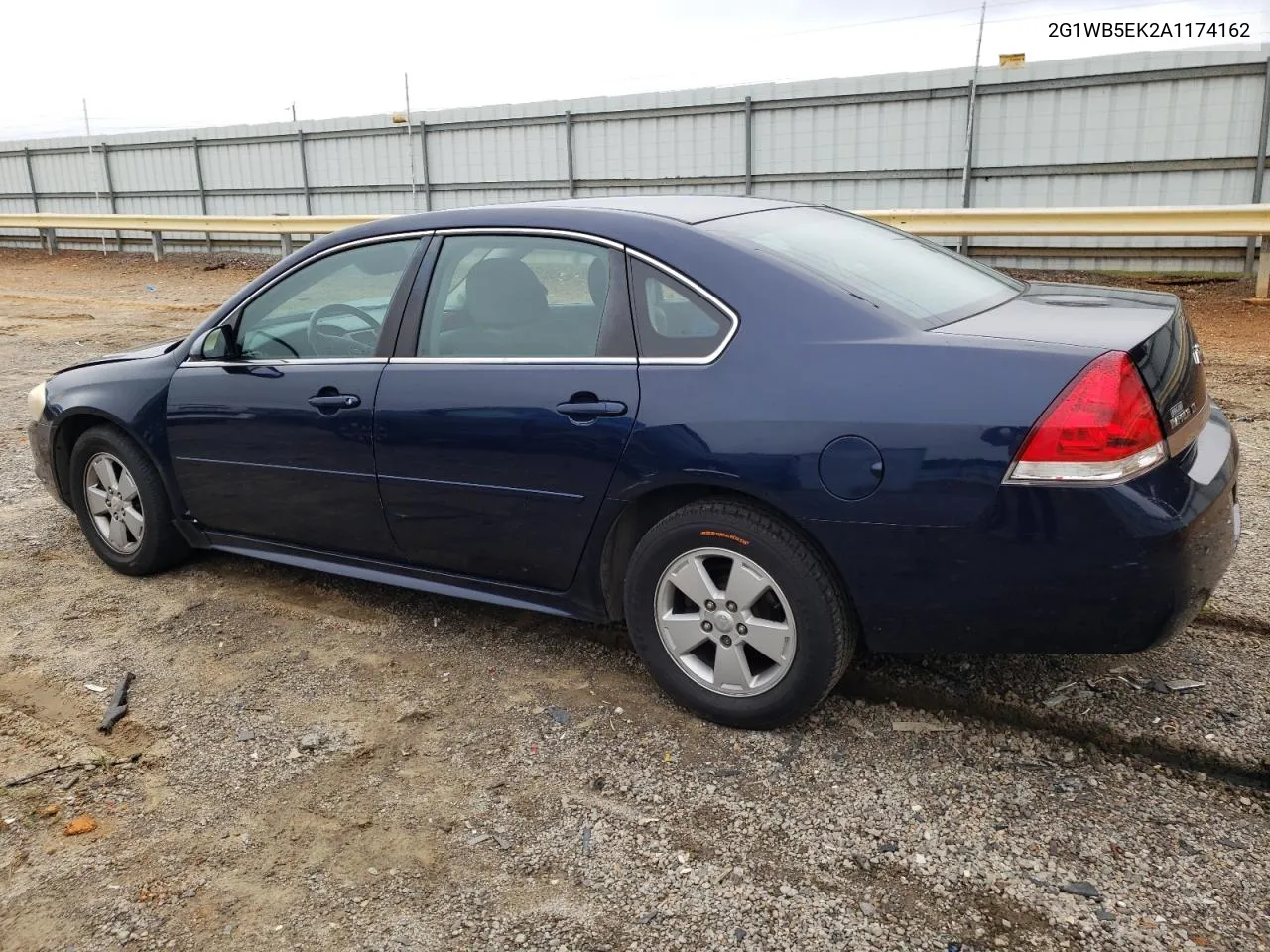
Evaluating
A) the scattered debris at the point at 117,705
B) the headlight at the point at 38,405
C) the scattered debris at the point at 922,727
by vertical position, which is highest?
the headlight at the point at 38,405

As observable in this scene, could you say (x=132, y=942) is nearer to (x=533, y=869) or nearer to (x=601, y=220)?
(x=533, y=869)

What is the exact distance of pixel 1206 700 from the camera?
330 centimetres

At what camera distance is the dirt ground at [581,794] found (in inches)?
98.6

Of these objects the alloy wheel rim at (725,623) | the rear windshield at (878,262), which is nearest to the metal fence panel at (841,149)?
the rear windshield at (878,262)

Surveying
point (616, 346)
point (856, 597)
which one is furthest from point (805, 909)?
point (616, 346)

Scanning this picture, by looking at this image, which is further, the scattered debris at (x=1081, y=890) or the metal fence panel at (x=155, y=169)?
the metal fence panel at (x=155, y=169)

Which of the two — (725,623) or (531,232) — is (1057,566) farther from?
(531,232)

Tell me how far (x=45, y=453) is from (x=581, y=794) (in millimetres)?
3425

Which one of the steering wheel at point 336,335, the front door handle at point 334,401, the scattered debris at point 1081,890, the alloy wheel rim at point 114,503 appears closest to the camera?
the scattered debris at point 1081,890

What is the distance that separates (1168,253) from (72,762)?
1325 centimetres

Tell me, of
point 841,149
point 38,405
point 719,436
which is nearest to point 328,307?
point 38,405

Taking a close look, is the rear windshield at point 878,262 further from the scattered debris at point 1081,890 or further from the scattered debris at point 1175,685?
the scattered debris at point 1081,890

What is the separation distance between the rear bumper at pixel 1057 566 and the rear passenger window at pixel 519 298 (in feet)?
3.61

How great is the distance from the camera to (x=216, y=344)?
14.5 ft
